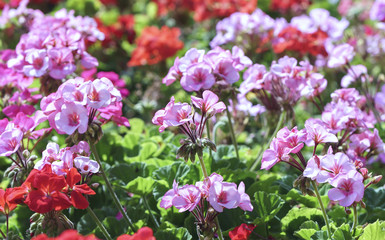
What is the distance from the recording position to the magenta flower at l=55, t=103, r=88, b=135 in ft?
4.78

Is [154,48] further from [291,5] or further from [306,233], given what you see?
[306,233]

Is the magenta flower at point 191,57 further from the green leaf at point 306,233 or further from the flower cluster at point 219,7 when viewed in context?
the flower cluster at point 219,7

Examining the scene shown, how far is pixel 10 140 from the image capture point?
161cm

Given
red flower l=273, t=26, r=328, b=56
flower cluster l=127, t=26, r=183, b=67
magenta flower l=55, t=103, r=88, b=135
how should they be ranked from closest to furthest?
magenta flower l=55, t=103, r=88, b=135 < red flower l=273, t=26, r=328, b=56 < flower cluster l=127, t=26, r=183, b=67

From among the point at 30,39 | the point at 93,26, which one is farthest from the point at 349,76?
the point at 30,39

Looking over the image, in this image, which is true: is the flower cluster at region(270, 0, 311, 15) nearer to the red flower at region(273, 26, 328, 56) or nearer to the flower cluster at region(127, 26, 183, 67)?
the flower cluster at region(127, 26, 183, 67)

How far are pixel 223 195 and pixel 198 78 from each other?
20.2 inches

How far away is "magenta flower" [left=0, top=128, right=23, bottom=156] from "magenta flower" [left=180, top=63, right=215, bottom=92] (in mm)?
570

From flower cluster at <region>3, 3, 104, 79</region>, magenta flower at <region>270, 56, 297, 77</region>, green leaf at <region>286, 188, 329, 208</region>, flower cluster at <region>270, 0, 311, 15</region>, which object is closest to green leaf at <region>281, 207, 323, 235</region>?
green leaf at <region>286, 188, 329, 208</region>

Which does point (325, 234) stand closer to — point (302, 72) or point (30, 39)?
point (302, 72)

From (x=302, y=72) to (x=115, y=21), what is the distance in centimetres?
276

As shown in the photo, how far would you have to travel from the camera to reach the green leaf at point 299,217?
1.75 meters

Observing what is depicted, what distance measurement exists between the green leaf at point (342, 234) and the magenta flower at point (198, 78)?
0.64 metres

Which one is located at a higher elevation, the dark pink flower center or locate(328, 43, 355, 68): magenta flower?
the dark pink flower center
